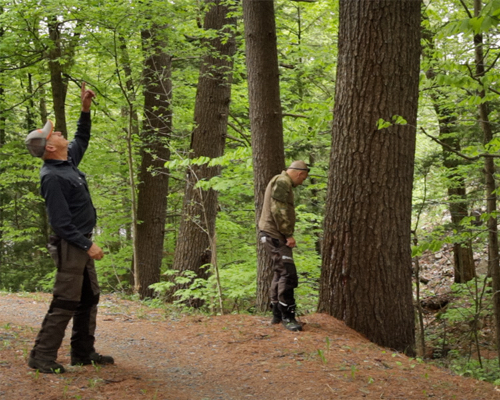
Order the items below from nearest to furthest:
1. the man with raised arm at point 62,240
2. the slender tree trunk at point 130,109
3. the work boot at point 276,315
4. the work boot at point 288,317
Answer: the man with raised arm at point 62,240 < the work boot at point 288,317 < the work boot at point 276,315 < the slender tree trunk at point 130,109

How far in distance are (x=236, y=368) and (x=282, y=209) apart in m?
2.07

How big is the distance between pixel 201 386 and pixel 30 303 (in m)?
5.85

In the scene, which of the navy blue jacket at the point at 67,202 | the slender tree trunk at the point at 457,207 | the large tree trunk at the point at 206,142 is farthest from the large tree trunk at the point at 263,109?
the slender tree trunk at the point at 457,207

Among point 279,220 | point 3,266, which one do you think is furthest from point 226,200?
point 3,266

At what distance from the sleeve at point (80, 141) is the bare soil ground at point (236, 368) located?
2084 mm

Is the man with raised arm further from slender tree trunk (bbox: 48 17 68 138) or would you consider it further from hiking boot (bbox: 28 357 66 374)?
slender tree trunk (bbox: 48 17 68 138)

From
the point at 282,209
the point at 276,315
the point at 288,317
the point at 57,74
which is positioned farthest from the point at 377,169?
the point at 57,74

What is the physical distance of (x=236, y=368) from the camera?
5152 mm

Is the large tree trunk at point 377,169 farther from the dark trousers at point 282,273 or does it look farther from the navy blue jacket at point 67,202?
the navy blue jacket at point 67,202

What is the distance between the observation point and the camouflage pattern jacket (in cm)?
628

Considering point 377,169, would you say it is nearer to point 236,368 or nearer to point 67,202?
point 236,368

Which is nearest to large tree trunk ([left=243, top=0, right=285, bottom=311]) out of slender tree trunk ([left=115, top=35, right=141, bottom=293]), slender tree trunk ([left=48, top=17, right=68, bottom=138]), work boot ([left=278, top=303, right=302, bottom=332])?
work boot ([left=278, top=303, right=302, bottom=332])

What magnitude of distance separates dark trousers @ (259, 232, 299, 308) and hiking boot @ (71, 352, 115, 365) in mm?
2229

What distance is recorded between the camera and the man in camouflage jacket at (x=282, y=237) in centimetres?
620
